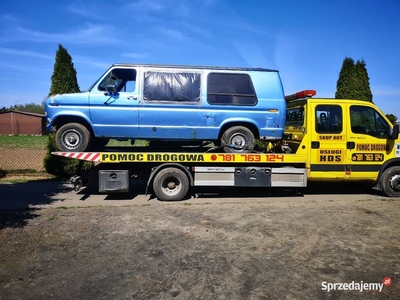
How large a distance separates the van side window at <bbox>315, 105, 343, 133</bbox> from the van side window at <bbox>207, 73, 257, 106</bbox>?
5.41 feet

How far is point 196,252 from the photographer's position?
13.5 ft

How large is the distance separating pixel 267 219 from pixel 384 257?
6.64 feet

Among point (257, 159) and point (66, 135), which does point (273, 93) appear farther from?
point (66, 135)

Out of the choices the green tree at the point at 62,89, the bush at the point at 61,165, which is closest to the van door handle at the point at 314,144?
the green tree at the point at 62,89

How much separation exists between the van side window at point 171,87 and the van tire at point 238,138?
1.05 metres

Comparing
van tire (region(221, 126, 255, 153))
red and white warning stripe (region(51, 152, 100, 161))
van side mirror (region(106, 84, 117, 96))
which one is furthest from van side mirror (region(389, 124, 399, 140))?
red and white warning stripe (region(51, 152, 100, 161))

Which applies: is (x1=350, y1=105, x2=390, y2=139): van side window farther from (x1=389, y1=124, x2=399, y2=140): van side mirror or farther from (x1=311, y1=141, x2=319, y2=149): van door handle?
(x1=311, y1=141, x2=319, y2=149): van door handle

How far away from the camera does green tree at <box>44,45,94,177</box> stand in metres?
9.70

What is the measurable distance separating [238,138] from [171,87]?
1902 millimetres

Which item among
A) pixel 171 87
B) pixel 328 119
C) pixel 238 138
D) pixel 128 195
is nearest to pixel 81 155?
pixel 128 195

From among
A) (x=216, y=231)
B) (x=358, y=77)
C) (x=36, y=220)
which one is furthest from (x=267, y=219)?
(x=358, y=77)

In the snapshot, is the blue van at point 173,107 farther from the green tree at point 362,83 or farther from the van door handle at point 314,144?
the green tree at point 362,83

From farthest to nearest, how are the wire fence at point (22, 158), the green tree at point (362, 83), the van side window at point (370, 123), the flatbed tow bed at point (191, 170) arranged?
1. the green tree at point (362, 83)
2. the wire fence at point (22, 158)
3. the van side window at point (370, 123)
4. the flatbed tow bed at point (191, 170)

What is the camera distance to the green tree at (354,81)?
14.0m
